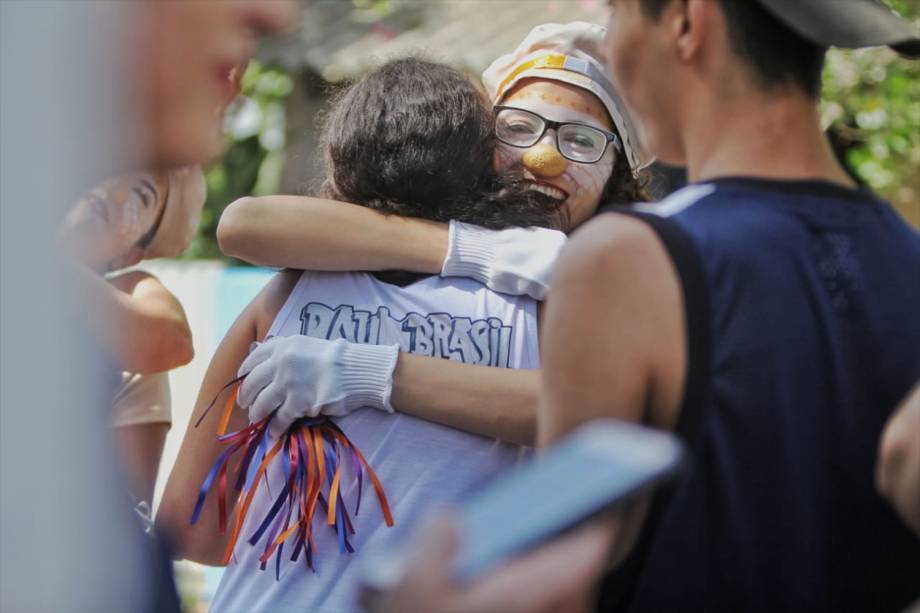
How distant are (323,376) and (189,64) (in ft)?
2.49

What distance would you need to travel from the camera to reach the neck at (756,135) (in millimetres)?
1305

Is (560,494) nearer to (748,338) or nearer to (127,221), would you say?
(748,338)

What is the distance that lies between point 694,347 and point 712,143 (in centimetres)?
28

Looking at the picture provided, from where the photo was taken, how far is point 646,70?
134 cm

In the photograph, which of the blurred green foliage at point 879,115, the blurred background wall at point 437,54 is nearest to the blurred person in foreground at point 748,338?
the blurred background wall at point 437,54

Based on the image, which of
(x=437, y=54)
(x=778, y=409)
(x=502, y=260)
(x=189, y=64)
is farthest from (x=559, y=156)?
(x=437, y=54)

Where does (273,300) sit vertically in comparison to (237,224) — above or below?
below

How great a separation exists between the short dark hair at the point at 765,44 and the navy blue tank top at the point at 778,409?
129 mm

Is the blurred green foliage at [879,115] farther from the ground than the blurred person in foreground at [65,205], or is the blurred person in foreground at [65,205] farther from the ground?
the blurred person in foreground at [65,205]

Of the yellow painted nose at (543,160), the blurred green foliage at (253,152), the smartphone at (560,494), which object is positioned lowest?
the blurred green foliage at (253,152)

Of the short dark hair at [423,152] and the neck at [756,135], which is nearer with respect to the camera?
the neck at [756,135]

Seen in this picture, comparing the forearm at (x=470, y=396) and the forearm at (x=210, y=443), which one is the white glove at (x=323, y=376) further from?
the forearm at (x=210, y=443)

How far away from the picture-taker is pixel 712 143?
1.33 metres

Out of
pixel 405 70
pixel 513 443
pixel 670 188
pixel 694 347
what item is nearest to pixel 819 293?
pixel 694 347
